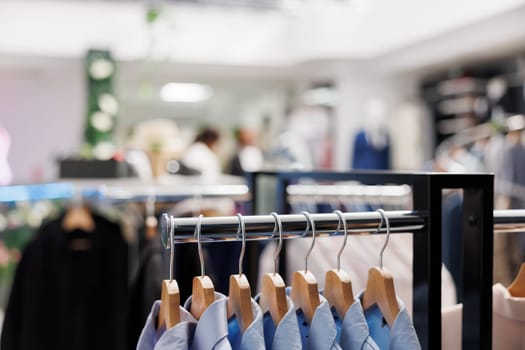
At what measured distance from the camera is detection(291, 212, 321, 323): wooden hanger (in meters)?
0.92

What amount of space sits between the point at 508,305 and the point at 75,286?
1600mm

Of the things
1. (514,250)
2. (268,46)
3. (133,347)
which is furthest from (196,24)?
(133,347)

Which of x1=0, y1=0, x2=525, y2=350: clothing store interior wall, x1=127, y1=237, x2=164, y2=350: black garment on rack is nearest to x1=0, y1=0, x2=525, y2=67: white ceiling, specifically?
x1=0, y1=0, x2=525, y2=350: clothing store interior wall

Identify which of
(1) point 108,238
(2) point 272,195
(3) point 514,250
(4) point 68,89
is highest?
(4) point 68,89

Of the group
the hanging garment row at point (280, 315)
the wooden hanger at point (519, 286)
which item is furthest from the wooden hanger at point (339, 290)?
the wooden hanger at point (519, 286)

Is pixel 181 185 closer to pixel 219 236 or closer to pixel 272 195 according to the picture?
pixel 272 195

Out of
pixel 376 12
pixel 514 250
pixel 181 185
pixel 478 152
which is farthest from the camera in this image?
pixel 376 12

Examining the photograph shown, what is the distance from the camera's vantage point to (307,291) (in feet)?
3.02

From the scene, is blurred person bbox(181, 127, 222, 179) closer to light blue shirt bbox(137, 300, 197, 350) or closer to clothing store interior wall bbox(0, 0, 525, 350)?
clothing store interior wall bbox(0, 0, 525, 350)

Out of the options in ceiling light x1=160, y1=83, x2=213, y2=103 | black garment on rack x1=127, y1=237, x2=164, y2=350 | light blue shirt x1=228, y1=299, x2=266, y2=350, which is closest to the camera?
light blue shirt x1=228, y1=299, x2=266, y2=350

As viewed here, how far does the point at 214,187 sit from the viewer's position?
2.27 m

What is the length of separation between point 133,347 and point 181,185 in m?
0.90

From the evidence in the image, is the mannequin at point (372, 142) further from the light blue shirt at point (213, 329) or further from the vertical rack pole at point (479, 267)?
the light blue shirt at point (213, 329)

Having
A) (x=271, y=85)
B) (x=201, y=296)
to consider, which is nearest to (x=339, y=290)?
(x=201, y=296)
